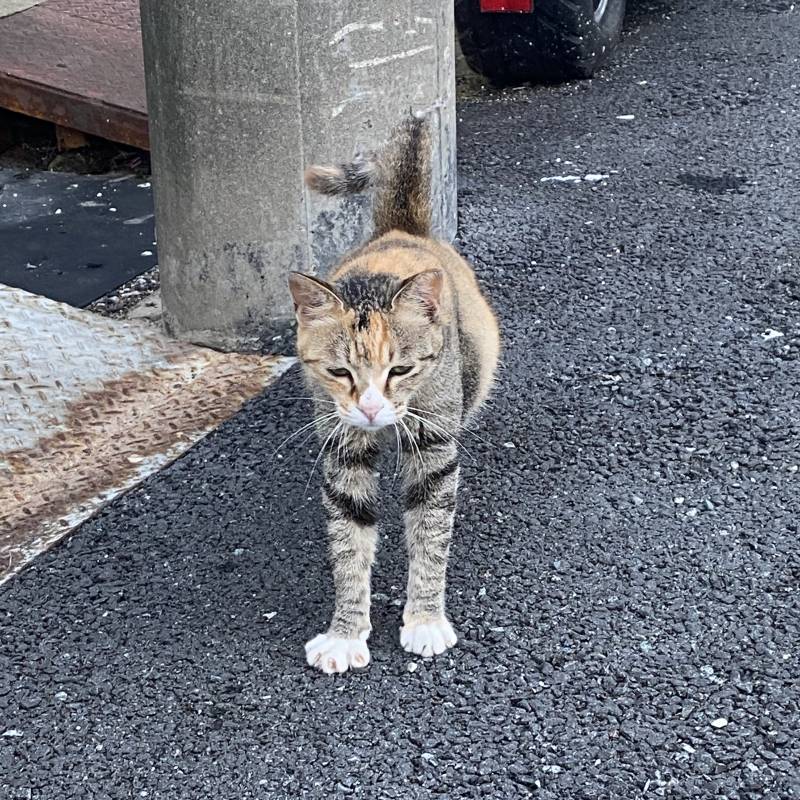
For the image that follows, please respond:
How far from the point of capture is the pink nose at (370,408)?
3178 millimetres

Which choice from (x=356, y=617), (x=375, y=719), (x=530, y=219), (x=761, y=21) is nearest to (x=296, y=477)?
(x=356, y=617)

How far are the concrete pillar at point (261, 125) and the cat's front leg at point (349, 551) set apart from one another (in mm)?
1780

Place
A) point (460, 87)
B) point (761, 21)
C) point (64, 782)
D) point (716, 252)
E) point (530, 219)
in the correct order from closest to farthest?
1. point (64, 782)
2. point (716, 252)
3. point (530, 219)
4. point (460, 87)
5. point (761, 21)

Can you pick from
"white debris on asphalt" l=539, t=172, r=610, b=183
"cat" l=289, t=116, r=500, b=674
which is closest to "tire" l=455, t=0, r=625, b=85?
"white debris on asphalt" l=539, t=172, r=610, b=183

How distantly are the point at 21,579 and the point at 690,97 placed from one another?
5.60 m

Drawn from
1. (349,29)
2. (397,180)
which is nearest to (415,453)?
(397,180)

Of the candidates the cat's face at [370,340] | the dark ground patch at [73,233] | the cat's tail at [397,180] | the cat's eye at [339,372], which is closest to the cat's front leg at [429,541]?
the cat's face at [370,340]

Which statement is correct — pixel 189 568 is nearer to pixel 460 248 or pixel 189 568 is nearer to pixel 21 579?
pixel 21 579

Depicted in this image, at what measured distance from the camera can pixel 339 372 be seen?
10.7ft

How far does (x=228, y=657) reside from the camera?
3557mm

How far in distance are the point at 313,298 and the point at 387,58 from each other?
6.88 feet

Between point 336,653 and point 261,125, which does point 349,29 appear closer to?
point 261,125

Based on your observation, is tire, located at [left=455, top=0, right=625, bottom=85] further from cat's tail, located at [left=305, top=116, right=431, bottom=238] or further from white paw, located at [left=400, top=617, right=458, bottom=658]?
white paw, located at [left=400, top=617, right=458, bottom=658]

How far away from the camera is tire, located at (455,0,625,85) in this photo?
7.69 m
